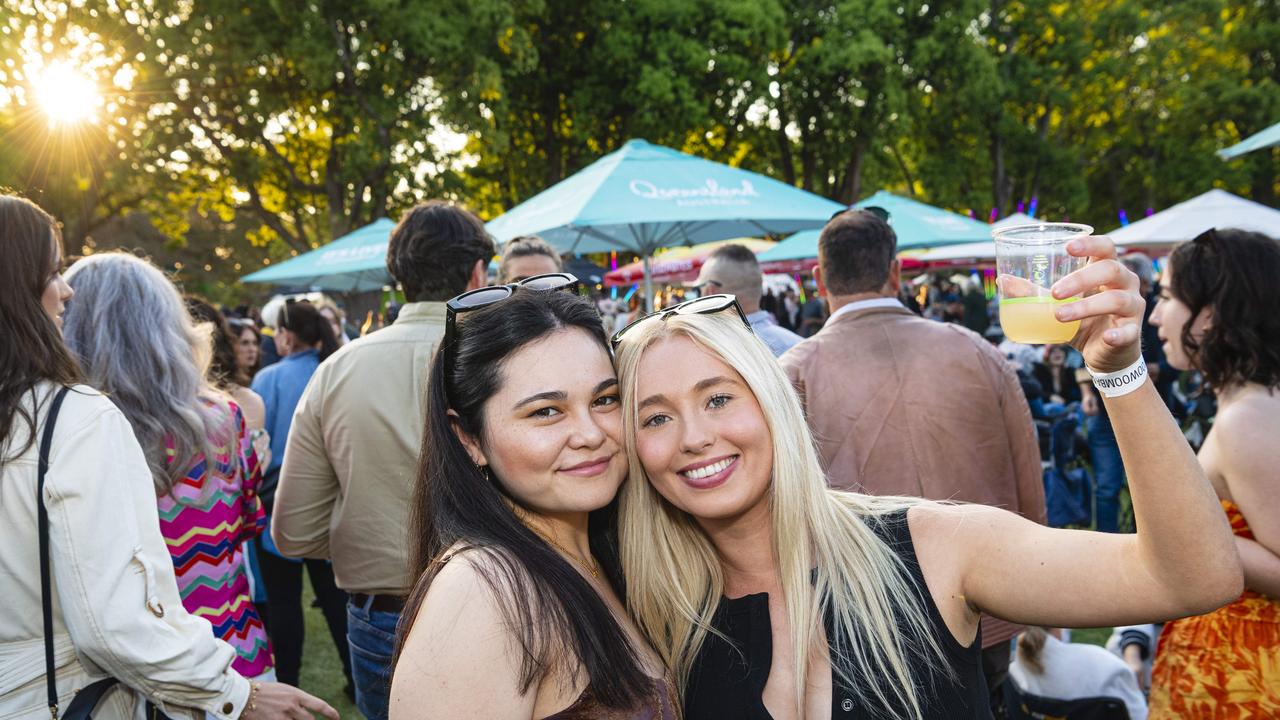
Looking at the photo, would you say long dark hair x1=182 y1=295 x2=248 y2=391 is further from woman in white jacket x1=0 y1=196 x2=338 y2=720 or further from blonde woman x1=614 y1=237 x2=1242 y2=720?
blonde woman x1=614 y1=237 x2=1242 y2=720

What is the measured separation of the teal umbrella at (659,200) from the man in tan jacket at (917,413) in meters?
2.52

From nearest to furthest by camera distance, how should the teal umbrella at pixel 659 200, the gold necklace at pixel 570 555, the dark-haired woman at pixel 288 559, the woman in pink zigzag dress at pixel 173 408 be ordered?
the gold necklace at pixel 570 555, the woman in pink zigzag dress at pixel 173 408, the dark-haired woman at pixel 288 559, the teal umbrella at pixel 659 200

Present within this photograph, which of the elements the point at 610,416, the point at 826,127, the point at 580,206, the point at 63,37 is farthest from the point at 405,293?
the point at 826,127

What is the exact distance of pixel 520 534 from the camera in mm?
1821

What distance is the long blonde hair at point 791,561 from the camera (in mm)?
1805

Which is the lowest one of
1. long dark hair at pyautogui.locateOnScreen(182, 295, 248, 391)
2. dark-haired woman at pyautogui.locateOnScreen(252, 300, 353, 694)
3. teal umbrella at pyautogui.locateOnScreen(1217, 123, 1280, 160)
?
dark-haired woman at pyautogui.locateOnScreen(252, 300, 353, 694)

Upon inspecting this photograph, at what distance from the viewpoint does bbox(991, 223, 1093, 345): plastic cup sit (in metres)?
1.55

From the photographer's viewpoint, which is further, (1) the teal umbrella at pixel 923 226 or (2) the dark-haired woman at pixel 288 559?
(1) the teal umbrella at pixel 923 226

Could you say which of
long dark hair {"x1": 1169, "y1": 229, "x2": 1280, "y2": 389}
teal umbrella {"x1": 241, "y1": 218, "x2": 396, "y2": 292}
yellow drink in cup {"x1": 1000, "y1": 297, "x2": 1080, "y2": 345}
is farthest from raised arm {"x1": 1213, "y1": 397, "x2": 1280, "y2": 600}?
teal umbrella {"x1": 241, "y1": 218, "x2": 396, "y2": 292}

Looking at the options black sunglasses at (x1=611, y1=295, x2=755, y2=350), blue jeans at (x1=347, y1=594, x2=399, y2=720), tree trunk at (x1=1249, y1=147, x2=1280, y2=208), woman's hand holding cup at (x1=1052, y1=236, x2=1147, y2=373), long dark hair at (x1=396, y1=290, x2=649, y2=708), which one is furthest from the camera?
tree trunk at (x1=1249, y1=147, x2=1280, y2=208)

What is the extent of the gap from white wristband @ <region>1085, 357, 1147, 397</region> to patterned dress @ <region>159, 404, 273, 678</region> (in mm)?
2711

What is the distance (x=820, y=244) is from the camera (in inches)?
156

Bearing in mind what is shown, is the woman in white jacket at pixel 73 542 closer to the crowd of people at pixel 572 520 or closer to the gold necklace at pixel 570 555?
the crowd of people at pixel 572 520

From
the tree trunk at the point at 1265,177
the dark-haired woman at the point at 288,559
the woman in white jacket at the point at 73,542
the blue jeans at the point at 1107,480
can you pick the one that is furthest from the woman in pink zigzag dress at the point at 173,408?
the tree trunk at the point at 1265,177
